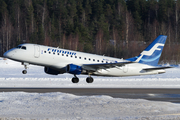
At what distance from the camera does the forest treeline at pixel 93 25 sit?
8025 centimetres

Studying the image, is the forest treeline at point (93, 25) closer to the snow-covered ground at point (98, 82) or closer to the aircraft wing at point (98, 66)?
the snow-covered ground at point (98, 82)

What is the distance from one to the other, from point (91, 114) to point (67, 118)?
4.47ft

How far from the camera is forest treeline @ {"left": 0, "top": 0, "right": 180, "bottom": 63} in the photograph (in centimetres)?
8025

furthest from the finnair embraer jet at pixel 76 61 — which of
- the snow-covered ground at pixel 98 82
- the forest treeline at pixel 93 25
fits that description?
the forest treeline at pixel 93 25

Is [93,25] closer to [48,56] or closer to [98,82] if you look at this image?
[98,82]

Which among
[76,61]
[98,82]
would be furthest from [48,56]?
[98,82]

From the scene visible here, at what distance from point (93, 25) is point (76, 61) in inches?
2834

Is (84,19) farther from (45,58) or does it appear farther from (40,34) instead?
(45,58)

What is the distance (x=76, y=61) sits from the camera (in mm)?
30328

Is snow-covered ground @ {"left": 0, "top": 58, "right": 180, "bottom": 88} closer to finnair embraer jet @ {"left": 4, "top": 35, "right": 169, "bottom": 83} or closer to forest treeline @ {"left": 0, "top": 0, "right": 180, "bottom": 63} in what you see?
finnair embraer jet @ {"left": 4, "top": 35, "right": 169, "bottom": 83}

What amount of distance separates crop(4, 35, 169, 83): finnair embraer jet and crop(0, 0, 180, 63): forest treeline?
37.2 meters

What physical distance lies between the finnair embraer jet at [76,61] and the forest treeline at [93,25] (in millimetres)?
37221

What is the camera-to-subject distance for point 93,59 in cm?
3158

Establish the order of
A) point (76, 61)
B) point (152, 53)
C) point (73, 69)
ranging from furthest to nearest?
point (152, 53)
point (76, 61)
point (73, 69)
